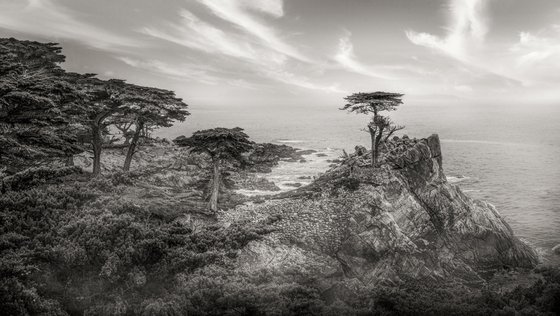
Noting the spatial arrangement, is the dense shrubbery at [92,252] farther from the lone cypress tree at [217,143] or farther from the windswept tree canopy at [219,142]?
the windswept tree canopy at [219,142]

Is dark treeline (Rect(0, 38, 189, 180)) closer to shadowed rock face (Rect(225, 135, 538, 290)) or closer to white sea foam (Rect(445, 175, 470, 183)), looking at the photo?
shadowed rock face (Rect(225, 135, 538, 290))

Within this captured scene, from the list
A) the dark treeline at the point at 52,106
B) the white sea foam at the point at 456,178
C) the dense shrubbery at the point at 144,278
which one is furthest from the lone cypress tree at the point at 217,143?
the white sea foam at the point at 456,178

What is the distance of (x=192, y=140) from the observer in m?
21.7

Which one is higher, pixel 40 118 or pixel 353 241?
pixel 40 118

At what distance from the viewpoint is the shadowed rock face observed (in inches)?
701

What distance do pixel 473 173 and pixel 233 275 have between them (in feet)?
164

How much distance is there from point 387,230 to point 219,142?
11.4 m

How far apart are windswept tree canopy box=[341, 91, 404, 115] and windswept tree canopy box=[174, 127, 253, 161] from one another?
9926 mm

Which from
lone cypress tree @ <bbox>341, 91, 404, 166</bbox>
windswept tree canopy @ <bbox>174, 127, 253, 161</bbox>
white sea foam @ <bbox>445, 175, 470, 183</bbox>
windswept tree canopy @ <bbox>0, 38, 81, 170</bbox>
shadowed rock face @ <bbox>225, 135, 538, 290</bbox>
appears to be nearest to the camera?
windswept tree canopy @ <bbox>0, 38, 81, 170</bbox>

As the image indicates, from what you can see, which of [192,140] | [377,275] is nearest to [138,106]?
[192,140]

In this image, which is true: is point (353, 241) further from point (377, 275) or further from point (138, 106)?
point (138, 106)

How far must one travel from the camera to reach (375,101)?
26.2 meters

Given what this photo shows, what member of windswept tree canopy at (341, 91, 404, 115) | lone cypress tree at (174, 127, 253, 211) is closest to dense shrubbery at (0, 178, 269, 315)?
lone cypress tree at (174, 127, 253, 211)

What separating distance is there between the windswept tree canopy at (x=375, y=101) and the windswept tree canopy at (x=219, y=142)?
9926 mm
